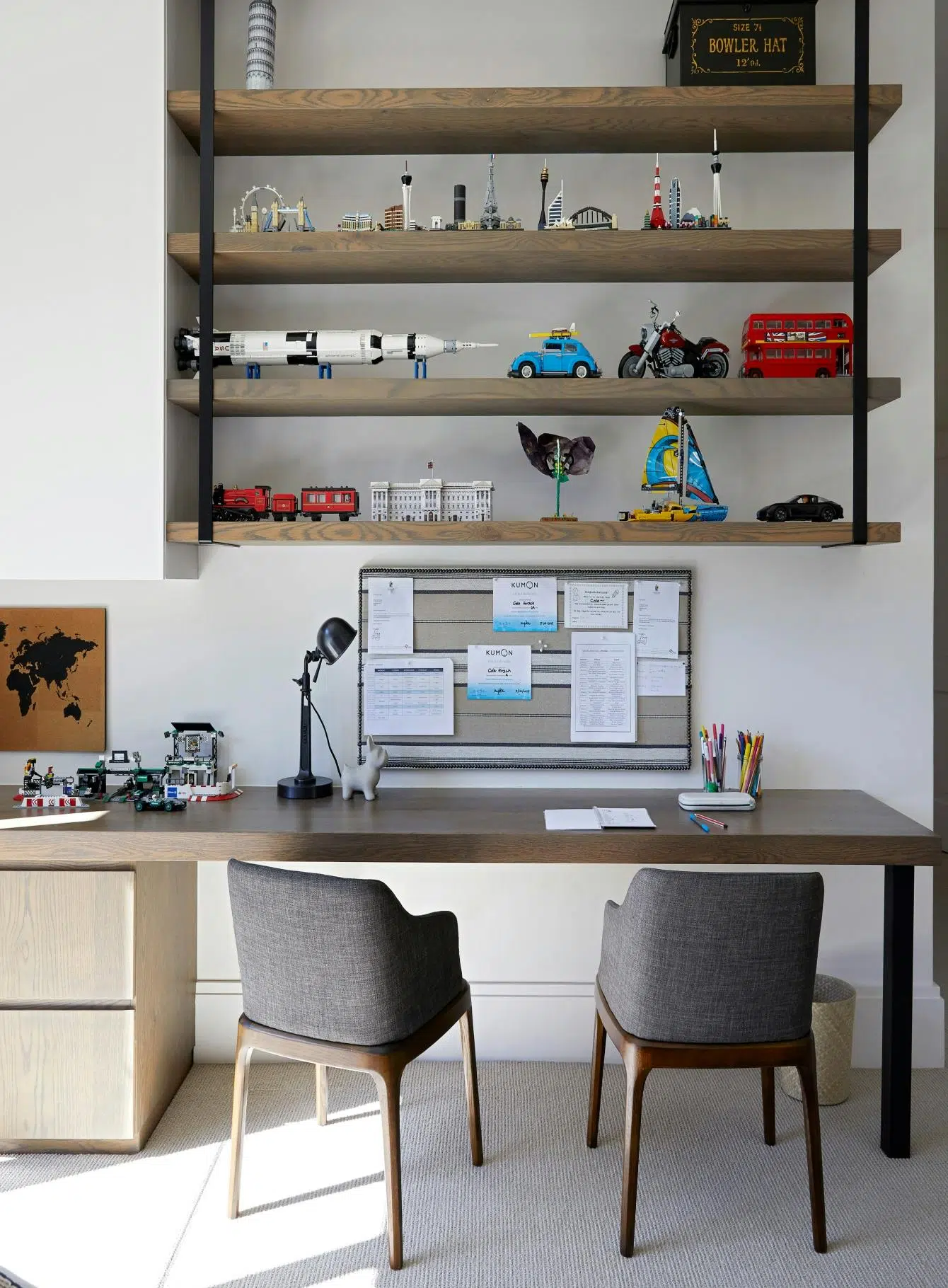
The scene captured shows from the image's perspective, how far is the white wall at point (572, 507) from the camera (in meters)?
2.74

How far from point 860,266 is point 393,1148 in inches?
87.8

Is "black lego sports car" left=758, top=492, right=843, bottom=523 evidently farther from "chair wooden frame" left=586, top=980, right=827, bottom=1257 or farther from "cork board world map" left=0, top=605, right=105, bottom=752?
"cork board world map" left=0, top=605, right=105, bottom=752

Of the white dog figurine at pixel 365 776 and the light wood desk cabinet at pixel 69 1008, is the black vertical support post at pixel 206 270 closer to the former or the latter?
the white dog figurine at pixel 365 776

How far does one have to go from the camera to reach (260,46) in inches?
102

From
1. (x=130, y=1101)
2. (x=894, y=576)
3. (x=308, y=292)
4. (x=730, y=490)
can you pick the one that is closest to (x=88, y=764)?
(x=130, y=1101)

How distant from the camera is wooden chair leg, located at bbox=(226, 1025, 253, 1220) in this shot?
199 cm

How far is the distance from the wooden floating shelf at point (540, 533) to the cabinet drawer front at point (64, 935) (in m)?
0.86

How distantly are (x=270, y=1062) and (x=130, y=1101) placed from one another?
546 mm

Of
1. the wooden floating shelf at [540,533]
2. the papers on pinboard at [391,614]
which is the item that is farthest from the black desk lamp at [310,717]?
the wooden floating shelf at [540,533]

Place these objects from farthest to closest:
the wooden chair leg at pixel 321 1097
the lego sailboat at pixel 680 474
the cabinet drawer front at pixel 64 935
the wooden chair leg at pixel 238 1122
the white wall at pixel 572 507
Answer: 1. the white wall at pixel 572 507
2. the lego sailboat at pixel 680 474
3. the wooden chair leg at pixel 321 1097
4. the cabinet drawer front at pixel 64 935
5. the wooden chair leg at pixel 238 1122

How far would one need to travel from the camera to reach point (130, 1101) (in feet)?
7.43

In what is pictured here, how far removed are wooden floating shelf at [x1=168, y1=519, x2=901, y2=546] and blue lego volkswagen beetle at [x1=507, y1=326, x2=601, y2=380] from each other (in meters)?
0.38

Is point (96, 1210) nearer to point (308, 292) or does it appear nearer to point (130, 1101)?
point (130, 1101)

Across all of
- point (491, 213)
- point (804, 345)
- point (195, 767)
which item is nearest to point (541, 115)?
point (491, 213)
